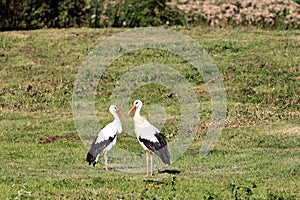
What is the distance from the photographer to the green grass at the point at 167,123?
1066 cm

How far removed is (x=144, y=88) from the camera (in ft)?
59.4

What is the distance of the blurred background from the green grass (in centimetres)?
89

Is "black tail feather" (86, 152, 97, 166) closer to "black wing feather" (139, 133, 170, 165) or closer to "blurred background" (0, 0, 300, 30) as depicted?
"black wing feather" (139, 133, 170, 165)

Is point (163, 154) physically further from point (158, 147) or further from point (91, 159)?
point (91, 159)

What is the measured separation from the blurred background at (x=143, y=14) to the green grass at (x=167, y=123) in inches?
35.2

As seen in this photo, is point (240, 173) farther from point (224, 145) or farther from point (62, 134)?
point (62, 134)

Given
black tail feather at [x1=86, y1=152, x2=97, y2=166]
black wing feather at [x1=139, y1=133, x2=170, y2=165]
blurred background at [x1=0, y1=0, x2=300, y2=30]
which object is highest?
blurred background at [x1=0, y1=0, x2=300, y2=30]

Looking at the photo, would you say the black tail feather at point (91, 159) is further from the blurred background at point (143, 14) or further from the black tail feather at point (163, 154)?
the blurred background at point (143, 14)

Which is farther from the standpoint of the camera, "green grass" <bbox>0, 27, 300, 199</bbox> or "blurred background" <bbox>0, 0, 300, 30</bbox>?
"blurred background" <bbox>0, 0, 300, 30</bbox>

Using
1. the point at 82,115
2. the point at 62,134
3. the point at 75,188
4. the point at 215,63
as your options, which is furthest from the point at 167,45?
the point at 75,188

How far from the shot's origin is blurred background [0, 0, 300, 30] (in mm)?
22609

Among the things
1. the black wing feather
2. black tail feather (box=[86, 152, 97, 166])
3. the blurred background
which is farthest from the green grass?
the blurred background

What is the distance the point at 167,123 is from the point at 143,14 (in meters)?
6.95

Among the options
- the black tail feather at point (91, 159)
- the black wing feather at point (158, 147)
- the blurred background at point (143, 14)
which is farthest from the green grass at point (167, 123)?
the blurred background at point (143, 14)
